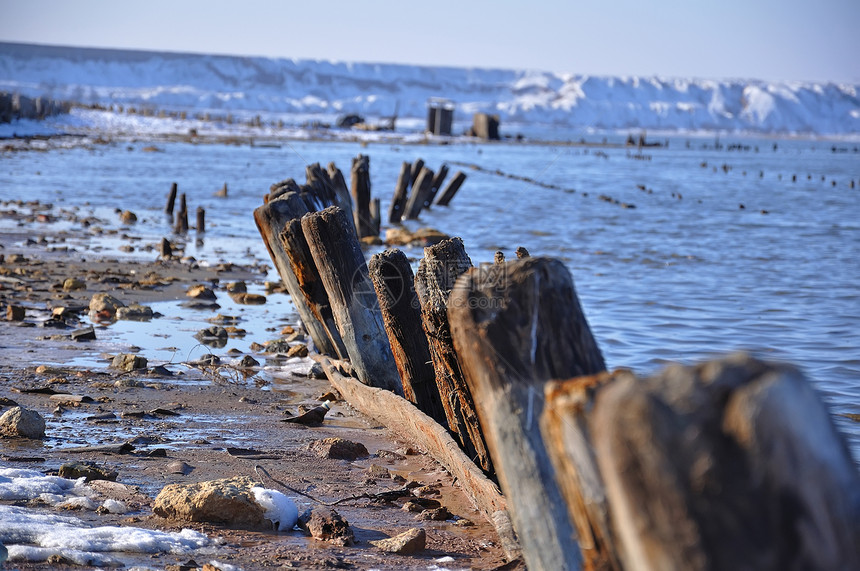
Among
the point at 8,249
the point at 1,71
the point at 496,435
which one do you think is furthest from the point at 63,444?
the point at 1,71

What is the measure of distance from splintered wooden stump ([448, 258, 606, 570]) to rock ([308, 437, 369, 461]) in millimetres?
2405

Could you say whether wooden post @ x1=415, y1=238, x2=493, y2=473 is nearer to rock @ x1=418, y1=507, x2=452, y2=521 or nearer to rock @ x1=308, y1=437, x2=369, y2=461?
rock @ x1=418, y1=507, x2=452, y2=521

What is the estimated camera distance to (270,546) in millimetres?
3451

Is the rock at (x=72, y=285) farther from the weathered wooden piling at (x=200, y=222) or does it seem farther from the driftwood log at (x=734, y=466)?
the driftwood log at (x=734, y=466)

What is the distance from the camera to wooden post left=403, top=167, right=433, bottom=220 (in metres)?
21.3

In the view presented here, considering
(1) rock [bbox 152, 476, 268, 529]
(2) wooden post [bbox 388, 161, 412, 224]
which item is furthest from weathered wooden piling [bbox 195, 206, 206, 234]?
(1) rock [bbox 152, 476, 268, 529]

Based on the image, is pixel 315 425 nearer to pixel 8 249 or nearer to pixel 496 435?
pixel 496 435

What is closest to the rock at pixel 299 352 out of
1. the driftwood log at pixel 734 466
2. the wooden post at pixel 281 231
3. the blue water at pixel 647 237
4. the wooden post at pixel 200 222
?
the wooden post at pixel 281 231

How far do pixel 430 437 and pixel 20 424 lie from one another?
2099 millimetres

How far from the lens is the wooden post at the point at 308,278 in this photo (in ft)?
20.0

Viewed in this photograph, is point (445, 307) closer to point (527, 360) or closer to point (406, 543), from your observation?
point (406, 543)

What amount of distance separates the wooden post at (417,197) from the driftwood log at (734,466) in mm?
20032

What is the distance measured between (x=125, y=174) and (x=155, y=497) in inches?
997

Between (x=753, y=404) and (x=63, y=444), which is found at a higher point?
(x=753, y=404)
